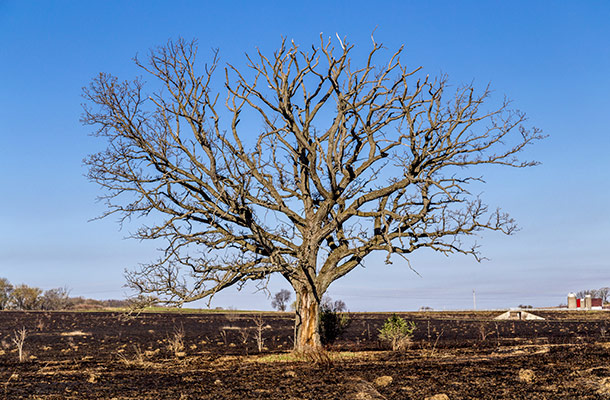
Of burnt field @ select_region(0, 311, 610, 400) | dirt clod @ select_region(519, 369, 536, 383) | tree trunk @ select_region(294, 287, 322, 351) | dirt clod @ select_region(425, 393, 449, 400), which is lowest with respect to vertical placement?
burnt field @ select_region(0, 311, 610, 400)

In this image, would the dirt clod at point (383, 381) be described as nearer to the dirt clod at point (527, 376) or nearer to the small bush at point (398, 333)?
the dirt clod at point (527, 376)

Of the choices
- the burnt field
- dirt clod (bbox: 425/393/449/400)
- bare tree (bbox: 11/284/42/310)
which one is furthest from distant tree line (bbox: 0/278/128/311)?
dirt clod (bbox: 425/393/449/400)

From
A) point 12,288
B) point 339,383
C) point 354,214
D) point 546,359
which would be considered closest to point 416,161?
point 354,214

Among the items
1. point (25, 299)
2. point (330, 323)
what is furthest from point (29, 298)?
→ point (330, 323)

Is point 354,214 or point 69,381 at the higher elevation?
point 354,214

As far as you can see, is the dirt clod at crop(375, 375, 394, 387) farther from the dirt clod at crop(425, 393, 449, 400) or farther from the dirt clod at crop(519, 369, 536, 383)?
the dirt clod at crop(519, 369, 536, 383)

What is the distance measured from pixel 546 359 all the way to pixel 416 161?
7008mm

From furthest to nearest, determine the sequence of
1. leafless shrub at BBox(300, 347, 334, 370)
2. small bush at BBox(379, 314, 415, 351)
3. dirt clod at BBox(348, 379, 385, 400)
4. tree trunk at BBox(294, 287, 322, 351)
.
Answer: small bush at BBox(379, 314, 415, 351)
tree trunk at BBox(294, 287, 322, 351)
leafless shrub at BBox(300, 347, 334, 370)
dirt clod at BBox(348, 379, 385, 400)

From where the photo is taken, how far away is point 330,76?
20.0m

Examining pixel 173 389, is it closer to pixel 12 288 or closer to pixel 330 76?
pixel 330 76

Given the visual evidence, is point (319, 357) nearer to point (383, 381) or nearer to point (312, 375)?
point (312, 375)

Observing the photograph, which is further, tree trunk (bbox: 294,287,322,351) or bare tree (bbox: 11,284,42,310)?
bare tree (bbox: 11,284,42,310)

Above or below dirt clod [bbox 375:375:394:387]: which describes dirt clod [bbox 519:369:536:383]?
above

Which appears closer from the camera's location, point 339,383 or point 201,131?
point 339,383
